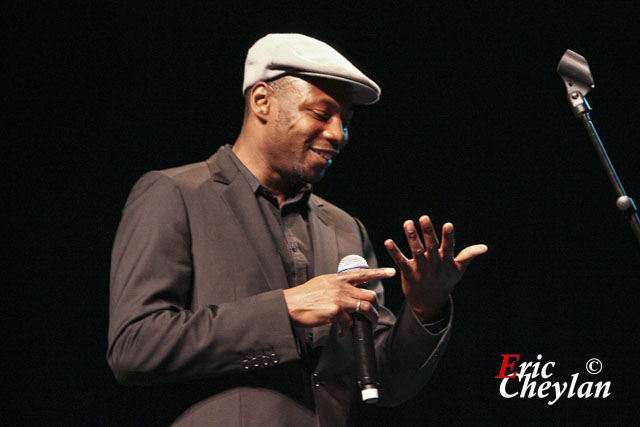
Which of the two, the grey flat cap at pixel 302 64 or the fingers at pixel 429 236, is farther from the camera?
the grey flat cap at pixel 302 64

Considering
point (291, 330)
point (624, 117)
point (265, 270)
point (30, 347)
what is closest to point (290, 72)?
point (265, 270)

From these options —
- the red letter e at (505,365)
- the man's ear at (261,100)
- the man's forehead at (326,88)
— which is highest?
the man's ear at (261,100)

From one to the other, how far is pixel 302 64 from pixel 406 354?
2.86 feet

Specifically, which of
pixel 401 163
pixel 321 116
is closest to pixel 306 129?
pixel 321 116

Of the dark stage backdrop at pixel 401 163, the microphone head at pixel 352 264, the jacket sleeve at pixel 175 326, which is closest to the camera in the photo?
the jacket sleeve at pixel 175 326

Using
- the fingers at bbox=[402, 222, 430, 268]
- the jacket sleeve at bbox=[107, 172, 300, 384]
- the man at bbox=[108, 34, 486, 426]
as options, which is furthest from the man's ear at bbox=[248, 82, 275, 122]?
the fingers at bbox=[402, 222, 430, 268]

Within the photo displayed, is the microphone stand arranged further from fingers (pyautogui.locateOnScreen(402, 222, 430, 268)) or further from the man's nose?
the man's nose

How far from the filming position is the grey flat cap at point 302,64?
1888mm

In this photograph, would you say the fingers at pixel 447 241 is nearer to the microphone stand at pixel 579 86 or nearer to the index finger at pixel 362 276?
the index finger at pixel 362 276

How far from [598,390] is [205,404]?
2.07m

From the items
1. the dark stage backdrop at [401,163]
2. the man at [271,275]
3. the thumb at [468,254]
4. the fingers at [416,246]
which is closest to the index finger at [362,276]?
the man at [271,275]

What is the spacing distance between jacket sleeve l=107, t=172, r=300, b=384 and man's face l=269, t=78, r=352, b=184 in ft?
1.44

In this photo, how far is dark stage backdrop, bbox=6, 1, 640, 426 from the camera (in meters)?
2.58

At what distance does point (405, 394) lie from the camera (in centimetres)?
189
